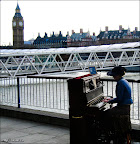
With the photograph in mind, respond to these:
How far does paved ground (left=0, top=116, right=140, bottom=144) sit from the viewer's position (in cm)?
494

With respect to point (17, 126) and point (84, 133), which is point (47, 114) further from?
point (84, 133)

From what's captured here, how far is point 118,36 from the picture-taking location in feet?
358

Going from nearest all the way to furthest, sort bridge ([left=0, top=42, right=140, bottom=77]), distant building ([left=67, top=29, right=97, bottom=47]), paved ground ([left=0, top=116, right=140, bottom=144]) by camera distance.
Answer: paved ground ([left=0, top=116, right=140, bottom=144])
bridge ([left=0, top=42, right=140, bottom=77])
distant building ([left=67, top=29, right=97, bottom=47])

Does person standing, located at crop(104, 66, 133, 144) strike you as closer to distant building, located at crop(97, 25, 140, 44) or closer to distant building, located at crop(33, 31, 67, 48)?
distant building, located at crop(97, 25, 140, 44)

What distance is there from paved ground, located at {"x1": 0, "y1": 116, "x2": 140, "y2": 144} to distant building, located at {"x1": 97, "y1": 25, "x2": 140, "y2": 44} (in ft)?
335

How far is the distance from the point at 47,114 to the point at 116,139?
2.44m

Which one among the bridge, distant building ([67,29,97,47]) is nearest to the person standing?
the bridge

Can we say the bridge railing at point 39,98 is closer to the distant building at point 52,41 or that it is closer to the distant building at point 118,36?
the distant building at point 118,36

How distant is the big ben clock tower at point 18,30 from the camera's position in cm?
12794

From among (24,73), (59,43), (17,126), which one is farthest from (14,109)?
(59,43)

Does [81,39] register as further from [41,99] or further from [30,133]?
[30,133]

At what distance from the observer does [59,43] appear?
412 ft

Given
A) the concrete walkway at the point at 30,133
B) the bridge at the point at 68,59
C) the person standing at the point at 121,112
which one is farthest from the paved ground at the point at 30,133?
the bridge at the point at 68,59

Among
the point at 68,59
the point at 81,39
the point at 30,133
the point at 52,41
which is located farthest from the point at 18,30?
the point at 30,133
